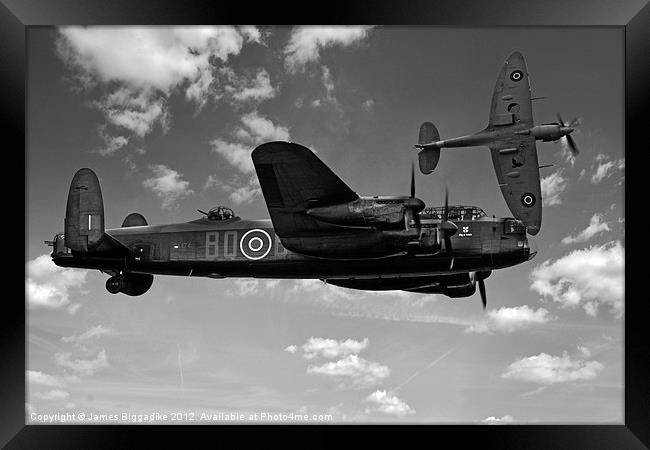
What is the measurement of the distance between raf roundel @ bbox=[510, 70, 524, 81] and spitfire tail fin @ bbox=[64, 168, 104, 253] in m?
9.48

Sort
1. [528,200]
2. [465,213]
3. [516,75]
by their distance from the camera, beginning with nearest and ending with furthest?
[465,213] < [528,200] < [516,75]

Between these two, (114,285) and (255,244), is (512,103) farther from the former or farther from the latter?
(114,285)

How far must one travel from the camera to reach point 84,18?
40.1ft

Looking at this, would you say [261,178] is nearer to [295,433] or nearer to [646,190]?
[295,433]

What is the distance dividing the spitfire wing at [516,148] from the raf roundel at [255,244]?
5517 millimetres

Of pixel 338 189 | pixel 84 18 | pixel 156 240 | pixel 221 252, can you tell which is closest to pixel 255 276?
pixel 221 252

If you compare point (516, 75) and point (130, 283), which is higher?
point (516, 75)

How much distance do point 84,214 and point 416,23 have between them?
293 inches

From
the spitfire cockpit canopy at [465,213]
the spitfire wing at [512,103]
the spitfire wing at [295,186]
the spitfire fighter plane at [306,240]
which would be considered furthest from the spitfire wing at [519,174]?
the spitfire wing at [295,186]

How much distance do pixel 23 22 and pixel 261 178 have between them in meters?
5.27

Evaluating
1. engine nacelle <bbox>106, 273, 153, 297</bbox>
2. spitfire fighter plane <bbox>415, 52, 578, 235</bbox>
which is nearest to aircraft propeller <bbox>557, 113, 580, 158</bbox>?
spitfire fighter plane <bbox>415, 52, 578, 235</bbox>

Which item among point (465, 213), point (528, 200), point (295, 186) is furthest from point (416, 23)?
point (528, 200)

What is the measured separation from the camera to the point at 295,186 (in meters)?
12.1

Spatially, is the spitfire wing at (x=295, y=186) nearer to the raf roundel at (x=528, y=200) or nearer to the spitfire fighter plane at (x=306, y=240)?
the spitfire fighter plane at (x=306, y=240)
